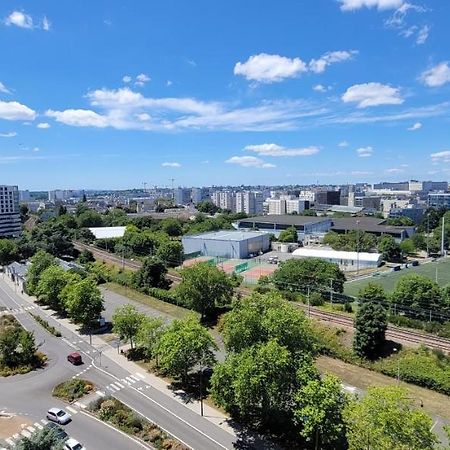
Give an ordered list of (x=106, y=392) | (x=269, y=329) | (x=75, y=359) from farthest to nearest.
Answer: (x=75, y=359), (x=106, y=392), (x=269, y=329)

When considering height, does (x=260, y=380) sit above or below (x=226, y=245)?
above

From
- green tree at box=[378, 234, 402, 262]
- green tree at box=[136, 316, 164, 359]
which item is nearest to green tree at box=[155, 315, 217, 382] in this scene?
green tree at box=[136, 316, 164, 359]

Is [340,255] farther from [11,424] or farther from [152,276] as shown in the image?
[11,424]

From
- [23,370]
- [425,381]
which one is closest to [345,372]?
[425,381]

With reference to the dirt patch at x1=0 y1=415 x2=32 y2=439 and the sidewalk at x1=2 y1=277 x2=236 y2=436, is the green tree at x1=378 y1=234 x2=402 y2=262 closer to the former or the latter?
the sidewalk at x1=2 y1=277 x2=236 y2=436

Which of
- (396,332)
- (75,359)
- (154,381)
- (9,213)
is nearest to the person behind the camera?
(154,381)

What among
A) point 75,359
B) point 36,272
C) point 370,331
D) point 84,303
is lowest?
point 75,359

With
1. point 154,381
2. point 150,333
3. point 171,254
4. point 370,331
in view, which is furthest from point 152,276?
point 370,331
